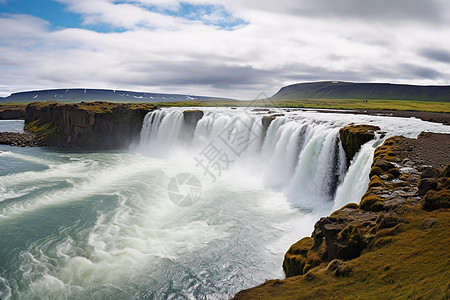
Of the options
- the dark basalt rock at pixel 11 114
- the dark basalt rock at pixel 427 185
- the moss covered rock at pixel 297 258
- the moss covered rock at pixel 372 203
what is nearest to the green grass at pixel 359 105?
the dark basalt rock at pixel 427 185

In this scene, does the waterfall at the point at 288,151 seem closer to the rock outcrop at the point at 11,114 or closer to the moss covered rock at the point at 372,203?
the moss covered rock at the point at 372,203

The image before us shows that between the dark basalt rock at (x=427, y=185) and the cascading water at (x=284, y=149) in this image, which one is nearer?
the dark basalt rock at (x=427, y=185)

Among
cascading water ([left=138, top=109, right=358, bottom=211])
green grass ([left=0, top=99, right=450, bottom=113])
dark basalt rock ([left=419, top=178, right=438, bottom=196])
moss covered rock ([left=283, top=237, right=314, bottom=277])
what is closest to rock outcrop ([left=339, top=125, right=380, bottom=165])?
cascading water ([left=138, top=109, right=358, bottom=211])

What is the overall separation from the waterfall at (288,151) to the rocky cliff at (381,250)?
13.9ft

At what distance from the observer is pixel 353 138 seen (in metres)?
17.5

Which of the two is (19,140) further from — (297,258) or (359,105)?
(359,105)

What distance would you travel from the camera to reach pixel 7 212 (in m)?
18.1

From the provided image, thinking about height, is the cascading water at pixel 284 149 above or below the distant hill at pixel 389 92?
below

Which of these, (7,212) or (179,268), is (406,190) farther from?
(7,212)

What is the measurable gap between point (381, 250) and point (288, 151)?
58.4 feet

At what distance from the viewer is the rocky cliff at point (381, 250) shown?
5.48 m

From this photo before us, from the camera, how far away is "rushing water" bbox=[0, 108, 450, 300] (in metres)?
11.3

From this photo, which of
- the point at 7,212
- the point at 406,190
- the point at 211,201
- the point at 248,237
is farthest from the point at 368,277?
the point at 7,212

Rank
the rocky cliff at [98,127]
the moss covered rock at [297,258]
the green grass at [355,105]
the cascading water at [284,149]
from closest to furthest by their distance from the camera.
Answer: the moss covered rock at [297,258], the cascading water at [284,149], the rocky cliff at [98,127], the green grass at [355,105]
